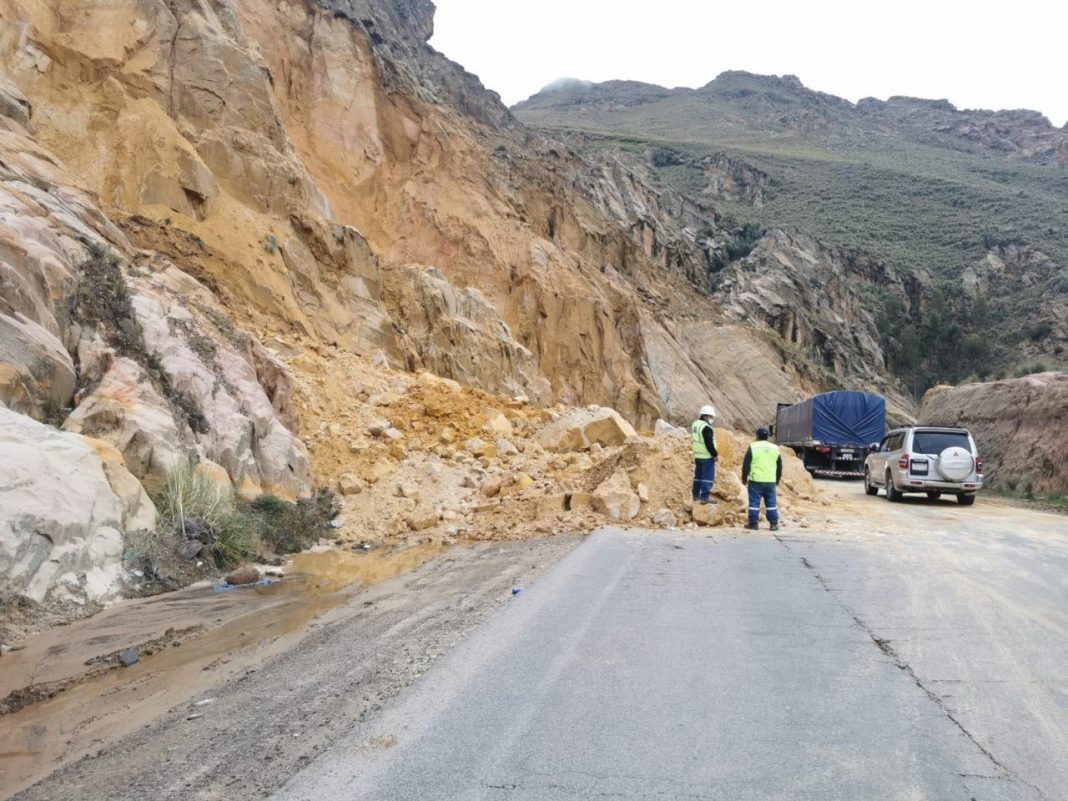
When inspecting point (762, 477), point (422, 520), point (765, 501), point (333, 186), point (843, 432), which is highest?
point (333, 186)

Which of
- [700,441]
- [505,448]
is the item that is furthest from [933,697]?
[505,448]

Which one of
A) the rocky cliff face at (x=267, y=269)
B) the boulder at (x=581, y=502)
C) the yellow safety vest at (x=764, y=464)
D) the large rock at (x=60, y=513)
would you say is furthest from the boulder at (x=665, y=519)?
the large rock at (x=60, y=513)

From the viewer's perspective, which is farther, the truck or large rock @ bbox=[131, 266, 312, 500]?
the truck

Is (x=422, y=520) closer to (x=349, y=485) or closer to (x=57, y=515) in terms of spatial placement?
(x=349, y=485)

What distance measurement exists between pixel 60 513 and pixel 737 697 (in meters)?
5.95

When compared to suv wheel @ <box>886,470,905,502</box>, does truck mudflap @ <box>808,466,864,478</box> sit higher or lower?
lower

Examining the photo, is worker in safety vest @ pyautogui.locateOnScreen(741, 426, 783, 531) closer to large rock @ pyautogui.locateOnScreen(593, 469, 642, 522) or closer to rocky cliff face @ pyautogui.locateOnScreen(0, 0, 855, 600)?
large rock @ pyautogui.locateOnScreen(593, 469, 642, 522)

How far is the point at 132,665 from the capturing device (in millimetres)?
5535

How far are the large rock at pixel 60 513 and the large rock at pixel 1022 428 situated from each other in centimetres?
2108

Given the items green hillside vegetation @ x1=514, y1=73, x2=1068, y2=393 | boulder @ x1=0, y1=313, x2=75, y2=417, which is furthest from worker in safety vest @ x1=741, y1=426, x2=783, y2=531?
green hillside vegetation @ x1=514, y1=73, x2=1068, y2=393

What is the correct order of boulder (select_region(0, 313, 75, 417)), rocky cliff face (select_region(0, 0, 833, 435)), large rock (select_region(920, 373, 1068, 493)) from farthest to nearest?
1. large rock (select_region(920, 373, 1068, 493))
2. rocky cliff face (select_region(0, 0, 833, 435))
3. boulder (select_region(0, 313, 75, 417))

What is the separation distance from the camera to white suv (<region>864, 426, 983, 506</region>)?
15.1m

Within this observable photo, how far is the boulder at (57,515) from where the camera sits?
20.3ft

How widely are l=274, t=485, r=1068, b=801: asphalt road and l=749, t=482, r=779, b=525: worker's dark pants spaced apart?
10.7ft
